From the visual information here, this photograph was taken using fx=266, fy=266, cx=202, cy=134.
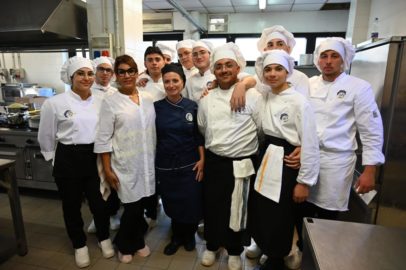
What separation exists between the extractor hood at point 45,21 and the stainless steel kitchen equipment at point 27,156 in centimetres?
100

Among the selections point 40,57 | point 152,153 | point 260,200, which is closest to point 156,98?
point 152,153

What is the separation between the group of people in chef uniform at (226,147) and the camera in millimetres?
1457

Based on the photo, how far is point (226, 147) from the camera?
1.58m

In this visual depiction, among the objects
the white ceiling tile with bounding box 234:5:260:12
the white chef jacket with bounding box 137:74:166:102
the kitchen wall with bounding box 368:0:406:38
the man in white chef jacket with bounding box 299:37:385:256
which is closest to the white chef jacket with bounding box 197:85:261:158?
the man in white chef jacket with bounding box 299:37:385:256

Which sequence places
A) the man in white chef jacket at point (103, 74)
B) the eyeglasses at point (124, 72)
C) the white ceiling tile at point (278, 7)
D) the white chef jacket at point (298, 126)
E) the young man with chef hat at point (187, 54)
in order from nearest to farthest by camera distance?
the white chef jacket at point (298, 126)
the eyeglasses at point (124, 72)
the man in white chef jacket at point (103, 74)
the young man with chef hat at point (187, 54)
the white ceiling tile at point (278, 7)

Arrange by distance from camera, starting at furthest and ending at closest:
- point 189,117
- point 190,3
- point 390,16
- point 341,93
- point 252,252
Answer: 1. point 190,3
2. point 390,16
3. point 252,252
4. point 189,117
5. point 341,93

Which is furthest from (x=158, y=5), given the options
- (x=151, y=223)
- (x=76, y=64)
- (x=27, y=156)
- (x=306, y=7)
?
(x=151, y=223)

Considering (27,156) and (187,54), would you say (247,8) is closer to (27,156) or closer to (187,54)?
(187,54)

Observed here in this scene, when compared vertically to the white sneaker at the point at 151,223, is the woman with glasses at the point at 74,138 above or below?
above

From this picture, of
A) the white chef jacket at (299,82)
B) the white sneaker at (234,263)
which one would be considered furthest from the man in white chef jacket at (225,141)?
the white chef jacket at (299,82)

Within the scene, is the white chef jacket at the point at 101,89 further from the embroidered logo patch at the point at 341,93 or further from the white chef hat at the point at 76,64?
the embroidered logo patch at the point at 341,93

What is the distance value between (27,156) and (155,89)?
1724 millimetres

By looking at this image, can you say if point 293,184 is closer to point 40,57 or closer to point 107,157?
point 107,157

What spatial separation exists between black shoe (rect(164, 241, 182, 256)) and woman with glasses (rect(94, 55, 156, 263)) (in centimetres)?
36
